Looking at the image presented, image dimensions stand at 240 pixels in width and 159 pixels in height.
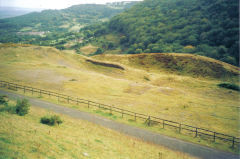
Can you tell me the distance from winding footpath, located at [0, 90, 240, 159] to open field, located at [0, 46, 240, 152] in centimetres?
646

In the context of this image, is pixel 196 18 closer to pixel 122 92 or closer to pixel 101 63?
pixel 101 63

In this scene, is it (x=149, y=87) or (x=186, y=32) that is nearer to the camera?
(x=149, y=87)

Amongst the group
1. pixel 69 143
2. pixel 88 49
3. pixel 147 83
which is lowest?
pixel 147 83

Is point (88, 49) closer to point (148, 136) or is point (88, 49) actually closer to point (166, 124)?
point (166, 124)

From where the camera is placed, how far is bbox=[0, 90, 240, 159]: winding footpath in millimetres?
17989

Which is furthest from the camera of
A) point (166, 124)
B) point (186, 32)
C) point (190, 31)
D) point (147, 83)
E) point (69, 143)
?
point (186, 32)

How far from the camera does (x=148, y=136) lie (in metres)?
21.0

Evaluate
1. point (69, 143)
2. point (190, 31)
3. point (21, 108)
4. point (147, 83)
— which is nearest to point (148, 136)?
point (69, 143)

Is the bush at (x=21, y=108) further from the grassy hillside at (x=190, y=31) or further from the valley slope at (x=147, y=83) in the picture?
the grassy hillside at (x=190, y=31)

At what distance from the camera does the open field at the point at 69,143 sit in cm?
1064

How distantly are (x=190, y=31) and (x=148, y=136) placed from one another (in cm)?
13638

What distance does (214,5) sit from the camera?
151m

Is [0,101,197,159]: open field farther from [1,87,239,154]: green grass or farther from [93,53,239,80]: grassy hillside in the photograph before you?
[93,53,239,80]: grassy hillside

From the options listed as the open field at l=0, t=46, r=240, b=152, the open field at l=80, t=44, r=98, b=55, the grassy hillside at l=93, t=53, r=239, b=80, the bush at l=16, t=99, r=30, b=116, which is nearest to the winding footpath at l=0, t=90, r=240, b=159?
the bush at l=16, t=99, r=30, b=116
